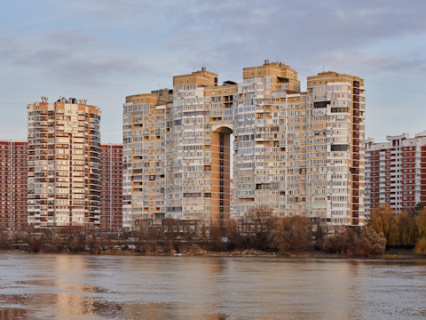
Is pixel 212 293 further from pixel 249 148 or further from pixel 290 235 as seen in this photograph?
pixel 249 148

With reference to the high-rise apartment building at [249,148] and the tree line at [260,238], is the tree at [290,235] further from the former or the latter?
the high-rise apartment building at [249,148]

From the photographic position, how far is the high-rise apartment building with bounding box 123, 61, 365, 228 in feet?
509

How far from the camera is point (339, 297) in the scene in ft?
214

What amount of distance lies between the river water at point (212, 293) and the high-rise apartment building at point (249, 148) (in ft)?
179

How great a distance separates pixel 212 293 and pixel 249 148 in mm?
97394

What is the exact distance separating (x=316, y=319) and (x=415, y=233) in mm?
90010

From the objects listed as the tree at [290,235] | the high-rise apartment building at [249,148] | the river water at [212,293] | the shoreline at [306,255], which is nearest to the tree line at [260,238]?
the tree at [290,235]

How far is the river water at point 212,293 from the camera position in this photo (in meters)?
54.7

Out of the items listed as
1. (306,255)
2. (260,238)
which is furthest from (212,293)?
(260,238)

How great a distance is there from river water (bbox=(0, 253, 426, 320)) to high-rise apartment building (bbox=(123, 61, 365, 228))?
54597 mm

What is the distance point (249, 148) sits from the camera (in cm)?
16362

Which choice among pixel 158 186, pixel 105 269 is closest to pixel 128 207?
pixel 158 186

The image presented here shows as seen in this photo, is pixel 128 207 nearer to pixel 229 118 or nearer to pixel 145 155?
pixel 145 155

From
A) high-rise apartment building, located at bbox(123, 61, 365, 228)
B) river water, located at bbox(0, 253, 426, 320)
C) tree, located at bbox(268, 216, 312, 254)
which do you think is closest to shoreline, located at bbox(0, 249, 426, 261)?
tree, located at bbox(268, 216, 312, 254)
